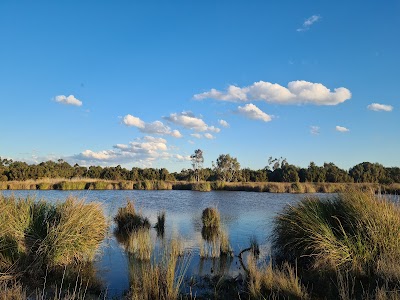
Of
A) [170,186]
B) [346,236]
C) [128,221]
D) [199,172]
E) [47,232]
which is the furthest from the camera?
[199,172]

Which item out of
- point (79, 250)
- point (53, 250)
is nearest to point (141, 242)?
point (79, 250)

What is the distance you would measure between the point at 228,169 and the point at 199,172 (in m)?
7.41

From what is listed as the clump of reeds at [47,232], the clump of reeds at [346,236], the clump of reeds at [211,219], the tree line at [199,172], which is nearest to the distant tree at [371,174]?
the tree line at [199,172]

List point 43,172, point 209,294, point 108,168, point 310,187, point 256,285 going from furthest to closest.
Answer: point 108,168 < point 43,172 < point 310,187 < point 209,294 < point 256,285

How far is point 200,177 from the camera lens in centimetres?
9000

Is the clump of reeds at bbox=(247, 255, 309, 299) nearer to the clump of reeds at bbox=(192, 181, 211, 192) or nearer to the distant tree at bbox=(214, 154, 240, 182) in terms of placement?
the clump of reeds at bbox=(192, 181, 211, 192)

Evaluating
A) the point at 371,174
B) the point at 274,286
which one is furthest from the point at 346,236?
the point at 371,174

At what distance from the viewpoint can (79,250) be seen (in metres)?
9.12

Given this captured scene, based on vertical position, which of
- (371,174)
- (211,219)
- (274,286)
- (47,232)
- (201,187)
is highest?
(371,174)

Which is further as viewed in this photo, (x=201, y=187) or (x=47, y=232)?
(x=201, y=187)

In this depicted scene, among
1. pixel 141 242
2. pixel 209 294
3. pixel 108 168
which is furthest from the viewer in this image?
pixel 108 168

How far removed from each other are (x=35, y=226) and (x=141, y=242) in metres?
2.76

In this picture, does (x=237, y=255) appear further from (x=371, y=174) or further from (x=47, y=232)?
(x=371, y=174)

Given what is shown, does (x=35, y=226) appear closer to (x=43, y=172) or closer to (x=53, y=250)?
(x=53, y=250)
